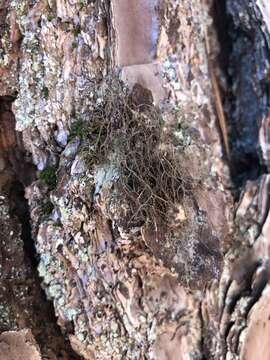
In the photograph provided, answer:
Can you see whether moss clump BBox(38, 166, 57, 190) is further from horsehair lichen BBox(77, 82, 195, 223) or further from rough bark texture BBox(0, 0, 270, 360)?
horsehair lichen BBox(77, 82, 195, 223)

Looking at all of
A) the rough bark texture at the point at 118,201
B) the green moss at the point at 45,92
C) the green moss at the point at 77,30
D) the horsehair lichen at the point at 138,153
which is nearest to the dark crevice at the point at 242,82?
the rough bark texture at the point at 118,201

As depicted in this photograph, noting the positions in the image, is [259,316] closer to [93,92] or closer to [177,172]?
[177,172]

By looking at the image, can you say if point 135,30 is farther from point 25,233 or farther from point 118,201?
point 25,233

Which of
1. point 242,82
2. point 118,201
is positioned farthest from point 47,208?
point 242,82

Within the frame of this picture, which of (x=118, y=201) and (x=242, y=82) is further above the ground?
(x=242, y=82)

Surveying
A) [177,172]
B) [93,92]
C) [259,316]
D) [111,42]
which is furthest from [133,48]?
[259,316]

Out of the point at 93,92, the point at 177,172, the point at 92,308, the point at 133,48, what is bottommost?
the point at 92,308
